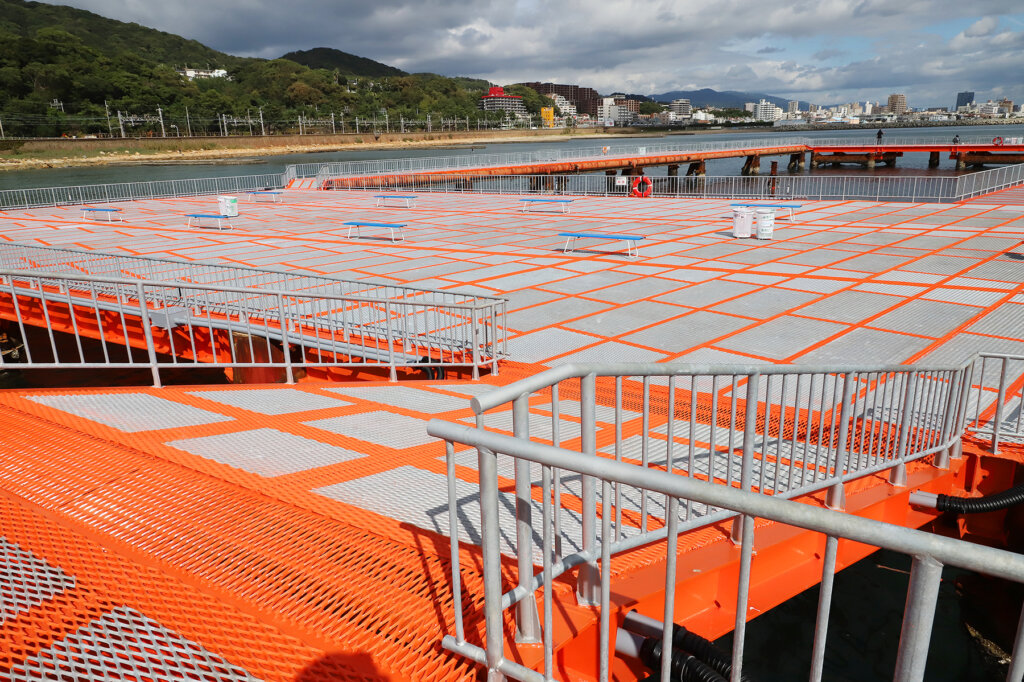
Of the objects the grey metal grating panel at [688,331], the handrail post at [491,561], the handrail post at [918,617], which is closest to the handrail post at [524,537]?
the handrail post at [491,561]

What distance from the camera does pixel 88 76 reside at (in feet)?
364

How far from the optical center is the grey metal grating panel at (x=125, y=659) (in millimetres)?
2676

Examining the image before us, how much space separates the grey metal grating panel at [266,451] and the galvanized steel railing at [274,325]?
2.24 m

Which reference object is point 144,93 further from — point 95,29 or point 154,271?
point 154,271

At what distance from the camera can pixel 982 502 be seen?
20.2ft

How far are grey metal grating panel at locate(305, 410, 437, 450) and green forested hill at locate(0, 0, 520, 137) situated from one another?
11894 cm

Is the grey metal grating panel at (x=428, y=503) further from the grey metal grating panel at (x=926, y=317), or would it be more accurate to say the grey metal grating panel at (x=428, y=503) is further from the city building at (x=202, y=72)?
the city building at (x=202, y=72)

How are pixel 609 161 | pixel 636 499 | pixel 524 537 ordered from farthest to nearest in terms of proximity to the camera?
1. pixel 609 161
2. pixel 636 499
3. pixel 524 537

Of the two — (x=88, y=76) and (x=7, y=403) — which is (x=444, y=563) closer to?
(x=7, y=403)

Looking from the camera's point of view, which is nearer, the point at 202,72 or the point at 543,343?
the point at 543,343

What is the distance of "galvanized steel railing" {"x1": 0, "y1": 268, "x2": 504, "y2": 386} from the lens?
8945 mm

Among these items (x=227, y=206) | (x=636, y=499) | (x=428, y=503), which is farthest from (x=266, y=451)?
(x=227, y=206)

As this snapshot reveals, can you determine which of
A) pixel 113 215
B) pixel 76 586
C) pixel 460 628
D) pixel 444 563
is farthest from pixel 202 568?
pixel 113 215

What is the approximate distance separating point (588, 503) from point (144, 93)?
136 meters
